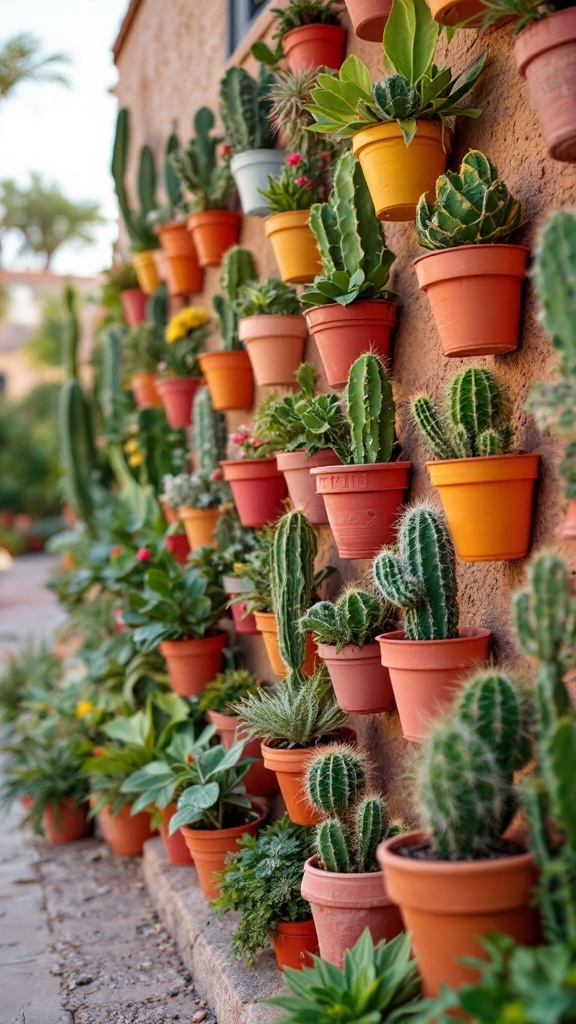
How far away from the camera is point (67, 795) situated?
15.6 ft

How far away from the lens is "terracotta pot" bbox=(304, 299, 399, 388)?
8.73 feet

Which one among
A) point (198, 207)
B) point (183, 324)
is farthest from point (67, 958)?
point (198, 207)

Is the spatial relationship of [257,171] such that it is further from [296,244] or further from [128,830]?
[128,830]

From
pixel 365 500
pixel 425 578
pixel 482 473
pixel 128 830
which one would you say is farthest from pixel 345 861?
pixel 128 830

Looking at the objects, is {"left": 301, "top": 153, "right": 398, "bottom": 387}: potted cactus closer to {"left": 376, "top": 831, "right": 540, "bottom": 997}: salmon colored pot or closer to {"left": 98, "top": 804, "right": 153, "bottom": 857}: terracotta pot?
{"left": 376, "top": 831, "right": 540, "bottom": 997}: salmon colored pot

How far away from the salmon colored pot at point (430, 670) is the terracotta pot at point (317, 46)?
1920 mm

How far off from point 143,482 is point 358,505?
2.90m

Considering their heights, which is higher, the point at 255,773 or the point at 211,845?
the point at 255,773

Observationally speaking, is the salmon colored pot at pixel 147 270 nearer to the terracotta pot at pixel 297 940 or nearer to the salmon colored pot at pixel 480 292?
the salmon colored pot at pixel 480 292

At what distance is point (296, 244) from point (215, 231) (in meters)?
1.17

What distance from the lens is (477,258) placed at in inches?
82.7

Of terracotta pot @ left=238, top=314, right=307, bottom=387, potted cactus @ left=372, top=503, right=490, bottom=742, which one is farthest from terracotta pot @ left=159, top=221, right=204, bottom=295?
potted cactus @ left=372, top=503, right=490, bottom=742

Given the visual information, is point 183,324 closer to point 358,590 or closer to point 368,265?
point 368,265

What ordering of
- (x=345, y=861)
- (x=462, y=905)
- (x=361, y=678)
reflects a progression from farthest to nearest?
(x=361, y=678) → (x=345, y=861) → (x=462, y=905)
